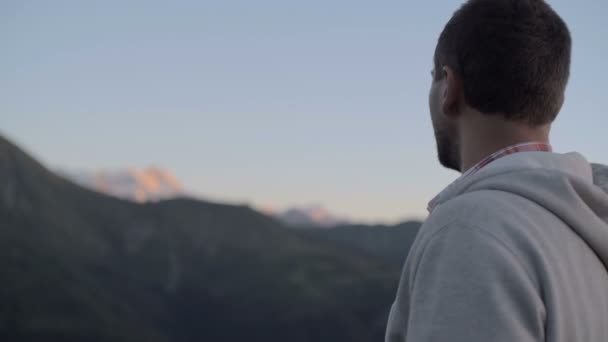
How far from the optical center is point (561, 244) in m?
2.42

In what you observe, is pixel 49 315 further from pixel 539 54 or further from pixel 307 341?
pixel 539 54

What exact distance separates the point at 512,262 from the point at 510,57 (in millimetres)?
791

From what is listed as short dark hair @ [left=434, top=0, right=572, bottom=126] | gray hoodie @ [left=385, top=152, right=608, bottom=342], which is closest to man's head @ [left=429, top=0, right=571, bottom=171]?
short dark hair @ [left=434, top=0, right=572, bottom=126]

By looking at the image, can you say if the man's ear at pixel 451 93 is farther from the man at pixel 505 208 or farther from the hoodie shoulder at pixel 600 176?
the hoodie shoulder at pixel 600 176

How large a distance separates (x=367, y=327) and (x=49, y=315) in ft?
248

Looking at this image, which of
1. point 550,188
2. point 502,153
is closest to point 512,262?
point 550,188

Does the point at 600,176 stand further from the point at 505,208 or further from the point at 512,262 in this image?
the point at 512,262

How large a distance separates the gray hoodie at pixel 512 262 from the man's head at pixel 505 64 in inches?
8.4

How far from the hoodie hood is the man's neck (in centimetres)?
10

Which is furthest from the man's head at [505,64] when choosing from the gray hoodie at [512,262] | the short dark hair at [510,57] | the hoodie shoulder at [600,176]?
the hoodie shoulder at [600,176]

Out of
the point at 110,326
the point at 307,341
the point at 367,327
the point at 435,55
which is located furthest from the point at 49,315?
the point at 435,55

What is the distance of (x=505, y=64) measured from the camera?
8.79ft

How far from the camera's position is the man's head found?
2676 mm

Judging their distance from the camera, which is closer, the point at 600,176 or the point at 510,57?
the point at 510,57
